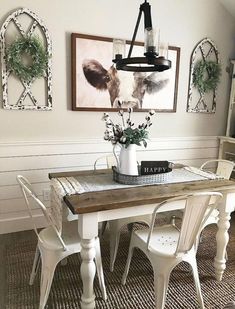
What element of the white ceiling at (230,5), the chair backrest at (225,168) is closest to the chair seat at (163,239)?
the chair backrest at (225,168)

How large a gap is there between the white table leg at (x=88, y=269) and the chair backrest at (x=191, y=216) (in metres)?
0.40

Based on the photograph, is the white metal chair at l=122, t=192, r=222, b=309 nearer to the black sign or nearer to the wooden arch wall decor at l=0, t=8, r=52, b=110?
the black sign

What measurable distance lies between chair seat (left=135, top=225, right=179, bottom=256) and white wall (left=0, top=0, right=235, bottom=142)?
1.41m

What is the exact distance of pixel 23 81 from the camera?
257 centimetres

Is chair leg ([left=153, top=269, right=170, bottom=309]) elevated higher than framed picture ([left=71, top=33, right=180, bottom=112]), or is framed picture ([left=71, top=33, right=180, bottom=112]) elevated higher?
framed picture ([left=71, top=33, right=180, bottom=112])

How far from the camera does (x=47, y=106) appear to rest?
8.89ft

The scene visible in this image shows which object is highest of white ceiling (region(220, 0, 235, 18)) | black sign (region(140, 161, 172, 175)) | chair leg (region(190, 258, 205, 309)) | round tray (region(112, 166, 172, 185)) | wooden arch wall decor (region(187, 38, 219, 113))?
white ceiling (region(220, 0, 235, 18))

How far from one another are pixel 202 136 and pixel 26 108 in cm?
224

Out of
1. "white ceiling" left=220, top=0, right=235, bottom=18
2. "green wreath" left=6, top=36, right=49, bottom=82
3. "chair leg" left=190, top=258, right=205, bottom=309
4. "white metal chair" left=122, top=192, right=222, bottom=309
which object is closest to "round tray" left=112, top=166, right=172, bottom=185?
"white metal chair" left=122, top=192, right=222, bottom=309

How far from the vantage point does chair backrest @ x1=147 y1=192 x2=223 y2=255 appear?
4.98 feet

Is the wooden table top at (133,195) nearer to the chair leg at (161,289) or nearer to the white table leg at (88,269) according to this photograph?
the white table leg at (88,269)

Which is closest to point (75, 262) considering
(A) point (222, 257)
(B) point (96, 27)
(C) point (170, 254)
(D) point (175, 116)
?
(C) point (170, 254)

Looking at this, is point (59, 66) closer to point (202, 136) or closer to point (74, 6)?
point (74, 6)

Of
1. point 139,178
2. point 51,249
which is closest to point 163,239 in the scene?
point 139,178
